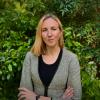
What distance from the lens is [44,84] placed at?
3.97 metres

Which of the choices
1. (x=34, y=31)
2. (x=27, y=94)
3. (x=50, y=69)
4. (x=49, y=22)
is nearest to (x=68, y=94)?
(x=50, y=69)

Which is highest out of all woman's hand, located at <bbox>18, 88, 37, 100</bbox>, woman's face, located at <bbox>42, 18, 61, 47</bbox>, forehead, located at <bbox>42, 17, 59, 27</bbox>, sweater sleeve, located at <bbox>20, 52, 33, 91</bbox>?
forehead, located at <bbox>42, 17, 59, 27</bbox>

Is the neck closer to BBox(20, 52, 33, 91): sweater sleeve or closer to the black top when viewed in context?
the black top

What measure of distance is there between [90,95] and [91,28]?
0.99m

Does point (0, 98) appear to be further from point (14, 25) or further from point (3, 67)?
point (14, 25)

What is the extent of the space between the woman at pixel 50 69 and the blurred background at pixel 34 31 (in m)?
0.61

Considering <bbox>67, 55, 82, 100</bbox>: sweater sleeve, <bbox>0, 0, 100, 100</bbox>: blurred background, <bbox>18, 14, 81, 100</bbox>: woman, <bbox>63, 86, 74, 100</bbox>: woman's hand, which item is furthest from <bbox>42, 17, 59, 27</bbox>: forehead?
<bbox>0, 0, 100, 100</bbox>: blurred background

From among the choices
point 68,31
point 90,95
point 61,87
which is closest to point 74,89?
point 61,87

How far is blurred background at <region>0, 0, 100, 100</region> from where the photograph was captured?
4738 mm

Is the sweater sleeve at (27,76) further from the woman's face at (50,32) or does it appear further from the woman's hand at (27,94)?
the woman's face at (50,32)

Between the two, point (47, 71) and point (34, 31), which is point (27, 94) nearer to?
point (47, 71)

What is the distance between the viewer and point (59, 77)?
393cm

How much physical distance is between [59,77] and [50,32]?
50 cm

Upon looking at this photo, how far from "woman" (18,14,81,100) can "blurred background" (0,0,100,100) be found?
0.61 m
